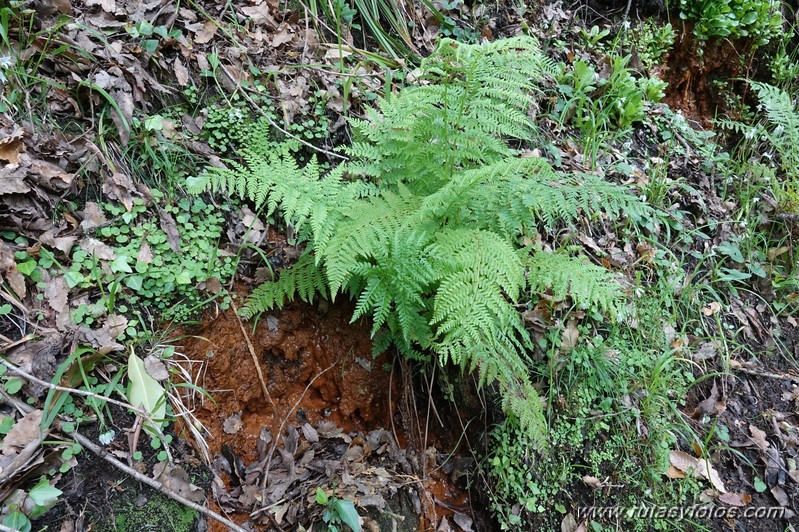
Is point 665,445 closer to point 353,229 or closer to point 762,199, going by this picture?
point 353,229

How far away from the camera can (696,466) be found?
125 inches

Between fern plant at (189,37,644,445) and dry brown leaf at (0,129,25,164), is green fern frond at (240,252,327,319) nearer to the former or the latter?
fern plant at (189,37,644,445)

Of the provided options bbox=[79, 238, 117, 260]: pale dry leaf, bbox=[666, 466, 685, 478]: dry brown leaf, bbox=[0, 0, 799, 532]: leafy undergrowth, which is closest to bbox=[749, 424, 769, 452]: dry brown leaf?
bbox=[0, 0, 799, 532]: leafy undergrowth

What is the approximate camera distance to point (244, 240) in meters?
2.87

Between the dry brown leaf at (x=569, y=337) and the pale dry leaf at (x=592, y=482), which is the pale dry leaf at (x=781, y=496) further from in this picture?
the dry brown leaf at (x=569, y=337)

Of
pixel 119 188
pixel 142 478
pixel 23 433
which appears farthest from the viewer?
pixel 119 188

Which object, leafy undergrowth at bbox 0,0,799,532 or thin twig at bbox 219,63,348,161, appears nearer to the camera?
leafy undergrowth at bbox 0,0,799,532

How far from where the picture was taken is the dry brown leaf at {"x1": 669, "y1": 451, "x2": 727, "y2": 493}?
314 centimetres

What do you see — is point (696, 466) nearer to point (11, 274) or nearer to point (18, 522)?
point (18, 522)

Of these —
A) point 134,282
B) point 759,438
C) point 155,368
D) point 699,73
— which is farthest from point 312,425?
point 699,73

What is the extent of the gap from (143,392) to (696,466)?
3.16 m

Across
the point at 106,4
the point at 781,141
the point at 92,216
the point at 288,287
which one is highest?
the point at 106,4

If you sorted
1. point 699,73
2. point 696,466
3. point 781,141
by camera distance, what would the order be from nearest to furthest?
point 696,466 < point 781,141 < point 699,73

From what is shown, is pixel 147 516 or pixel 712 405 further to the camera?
pixel 712 405
